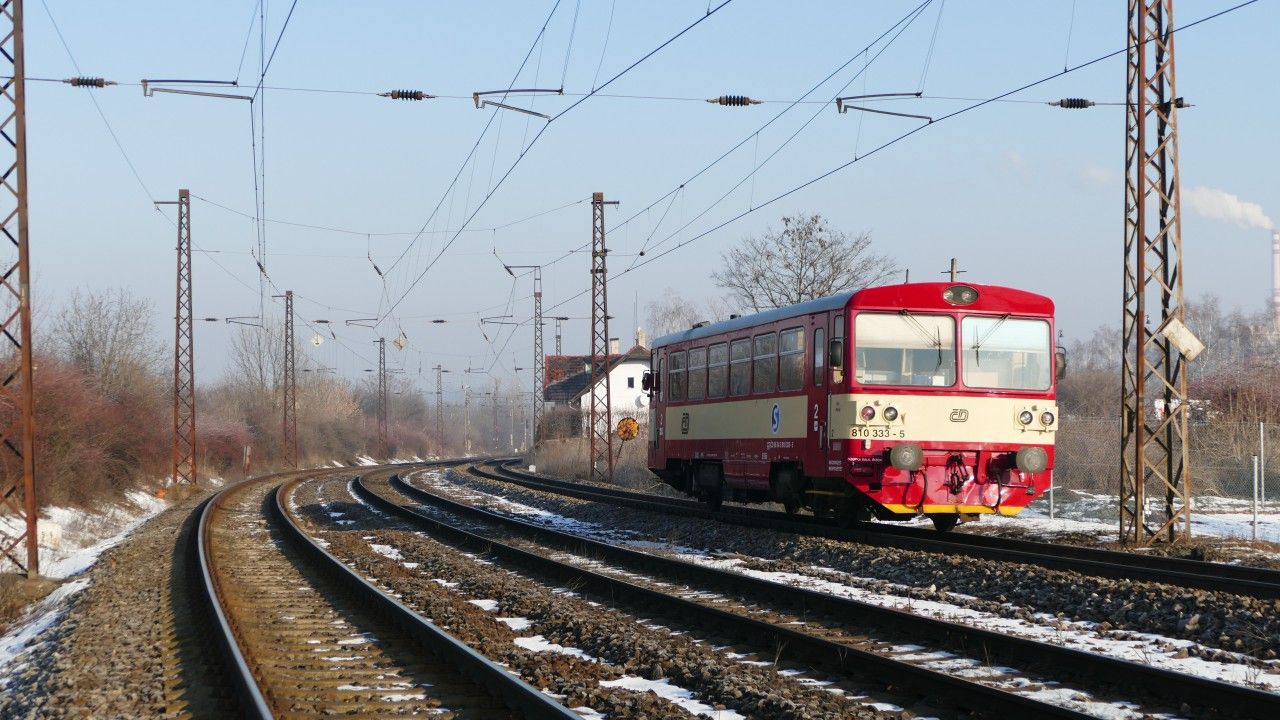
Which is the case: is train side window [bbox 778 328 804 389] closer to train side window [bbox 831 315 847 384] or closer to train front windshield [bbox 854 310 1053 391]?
train side window [bbox 831 315 847 384]

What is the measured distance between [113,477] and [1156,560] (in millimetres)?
28332

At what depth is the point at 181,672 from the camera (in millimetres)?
8961

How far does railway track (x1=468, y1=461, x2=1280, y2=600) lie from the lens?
11.9m

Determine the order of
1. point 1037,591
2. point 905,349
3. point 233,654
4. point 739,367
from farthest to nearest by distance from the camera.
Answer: point 739,367 → point 905,349 → point 1037,591 → point 233,654

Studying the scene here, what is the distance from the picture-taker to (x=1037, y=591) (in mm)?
11961

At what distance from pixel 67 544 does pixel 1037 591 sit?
57.0 ft

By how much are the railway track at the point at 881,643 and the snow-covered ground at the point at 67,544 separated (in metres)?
5.35

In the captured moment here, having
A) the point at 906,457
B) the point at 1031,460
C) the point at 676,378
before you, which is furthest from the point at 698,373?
the point at 1031,460

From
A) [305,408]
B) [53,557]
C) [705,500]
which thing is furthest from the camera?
[305,408]

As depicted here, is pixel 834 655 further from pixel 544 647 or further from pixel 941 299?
pixel 941 299

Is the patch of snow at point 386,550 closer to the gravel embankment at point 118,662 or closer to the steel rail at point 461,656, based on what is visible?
the steel rail at point 461,656

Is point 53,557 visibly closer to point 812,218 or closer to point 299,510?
point 299,510

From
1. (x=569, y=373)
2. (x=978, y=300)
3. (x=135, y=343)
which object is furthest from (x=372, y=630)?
(x=569, y=373)

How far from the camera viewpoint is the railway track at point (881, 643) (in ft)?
22.5
